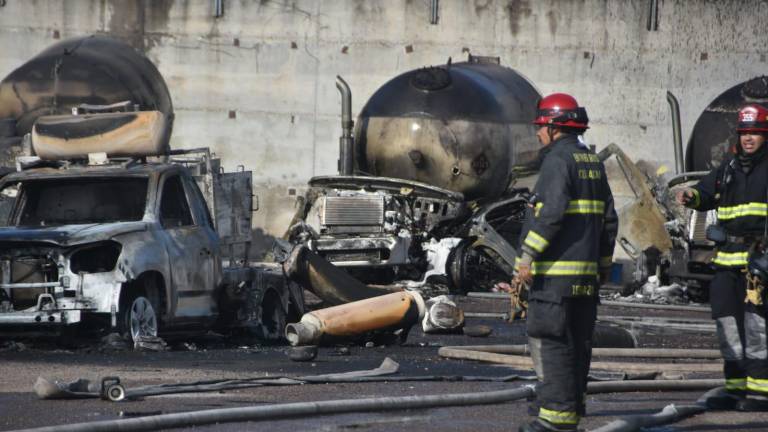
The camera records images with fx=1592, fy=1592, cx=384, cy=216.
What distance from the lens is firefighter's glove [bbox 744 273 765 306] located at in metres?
9.47

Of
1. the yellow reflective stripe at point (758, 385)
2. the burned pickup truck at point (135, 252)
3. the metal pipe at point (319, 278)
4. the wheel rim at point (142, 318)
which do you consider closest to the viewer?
the yellow reflective stripe at point (758, 385)

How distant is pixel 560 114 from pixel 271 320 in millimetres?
7471

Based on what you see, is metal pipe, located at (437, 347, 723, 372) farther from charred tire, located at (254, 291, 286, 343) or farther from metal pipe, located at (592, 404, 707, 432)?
charred tire, located at (254, 291, 286, 343)

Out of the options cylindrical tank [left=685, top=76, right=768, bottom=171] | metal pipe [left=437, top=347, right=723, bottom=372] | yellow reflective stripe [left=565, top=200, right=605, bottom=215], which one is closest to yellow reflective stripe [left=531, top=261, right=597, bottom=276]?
yellow reflective stripe [left=565, top=200, right=605, bottom=215]

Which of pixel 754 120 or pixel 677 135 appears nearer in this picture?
pixel 754 120

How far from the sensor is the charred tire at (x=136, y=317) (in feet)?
43.0

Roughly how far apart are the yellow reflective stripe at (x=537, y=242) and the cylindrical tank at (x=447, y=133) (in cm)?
1580

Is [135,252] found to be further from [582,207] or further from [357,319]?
[582,207]

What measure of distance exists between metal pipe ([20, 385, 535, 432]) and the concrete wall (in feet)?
73.2

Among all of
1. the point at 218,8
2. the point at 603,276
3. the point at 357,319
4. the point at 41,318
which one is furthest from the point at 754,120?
the point at 218,8

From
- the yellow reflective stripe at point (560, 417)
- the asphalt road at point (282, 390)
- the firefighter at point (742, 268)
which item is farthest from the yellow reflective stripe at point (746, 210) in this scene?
the yellow reflective stripe at point (560, 417)

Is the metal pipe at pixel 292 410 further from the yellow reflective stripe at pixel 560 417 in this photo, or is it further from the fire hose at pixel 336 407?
the yellow reflective stripe at pixel 560 417

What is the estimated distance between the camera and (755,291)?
374 inches

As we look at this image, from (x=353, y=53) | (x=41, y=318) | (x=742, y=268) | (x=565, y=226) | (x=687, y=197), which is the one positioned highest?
(x=353, y=53)
